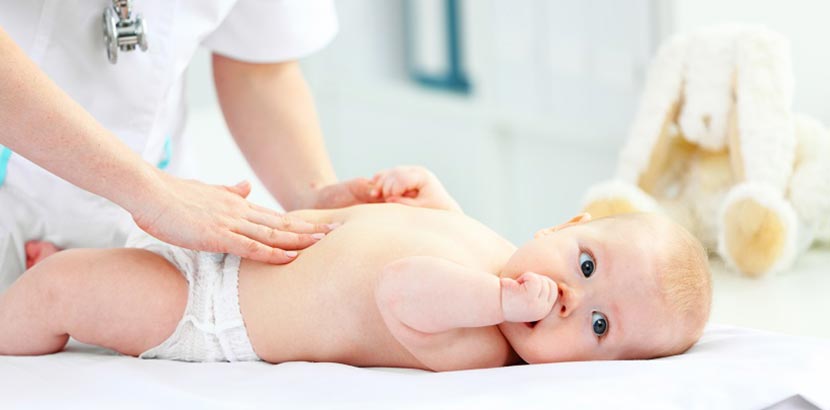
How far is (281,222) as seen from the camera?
135 cm

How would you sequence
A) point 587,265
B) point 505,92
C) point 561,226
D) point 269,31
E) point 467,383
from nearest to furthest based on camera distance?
point 467,383 → point 587,265 → point 561,226 → point 269,31 → point 505,92

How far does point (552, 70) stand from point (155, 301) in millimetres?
1886

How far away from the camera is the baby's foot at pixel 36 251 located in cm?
152

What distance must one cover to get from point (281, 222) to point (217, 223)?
0.29 ft

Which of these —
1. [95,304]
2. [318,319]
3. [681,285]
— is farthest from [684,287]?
[95,304]

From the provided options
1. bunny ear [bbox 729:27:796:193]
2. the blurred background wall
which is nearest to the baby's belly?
bunny ear [bbox 729:27:796:193]

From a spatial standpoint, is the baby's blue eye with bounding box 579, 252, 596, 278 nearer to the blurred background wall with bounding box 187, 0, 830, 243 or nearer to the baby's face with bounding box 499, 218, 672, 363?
the baby's face with bounding box 499, 218, 672, 363

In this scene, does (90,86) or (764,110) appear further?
(764,110)

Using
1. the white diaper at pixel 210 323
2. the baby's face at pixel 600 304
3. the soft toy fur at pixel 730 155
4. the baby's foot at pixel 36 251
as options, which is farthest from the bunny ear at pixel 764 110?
the baby's foot at pixel 36 251

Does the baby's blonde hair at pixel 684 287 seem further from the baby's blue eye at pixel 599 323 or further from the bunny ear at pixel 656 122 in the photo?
the bunny ear at pixel 656 122

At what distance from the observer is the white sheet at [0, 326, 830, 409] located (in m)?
1.04

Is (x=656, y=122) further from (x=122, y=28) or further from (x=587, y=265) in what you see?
(x=122, y=28)

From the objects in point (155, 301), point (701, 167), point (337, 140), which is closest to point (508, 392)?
point (155, 301)

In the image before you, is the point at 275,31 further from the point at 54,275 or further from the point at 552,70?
the point at 552,70
